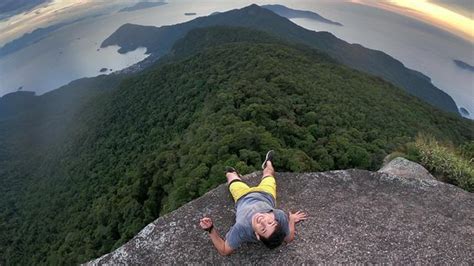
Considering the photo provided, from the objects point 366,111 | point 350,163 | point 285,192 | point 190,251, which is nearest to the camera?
point 190,251

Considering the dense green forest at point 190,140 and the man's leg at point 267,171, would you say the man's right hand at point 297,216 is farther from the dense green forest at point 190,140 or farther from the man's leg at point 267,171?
the dense green forest at point 190,140

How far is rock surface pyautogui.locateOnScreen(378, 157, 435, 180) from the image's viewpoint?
47.4 ft

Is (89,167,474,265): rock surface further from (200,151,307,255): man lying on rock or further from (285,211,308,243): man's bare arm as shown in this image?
(200,151,307,255): man lying on rock

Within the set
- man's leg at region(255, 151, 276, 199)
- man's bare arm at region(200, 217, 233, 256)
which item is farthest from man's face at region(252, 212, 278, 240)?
man's leg at region(255, 151, 276, 199)

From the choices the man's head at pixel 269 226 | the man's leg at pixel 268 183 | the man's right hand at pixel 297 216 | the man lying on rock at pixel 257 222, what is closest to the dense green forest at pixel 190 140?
the man's leg at pixel 268 183

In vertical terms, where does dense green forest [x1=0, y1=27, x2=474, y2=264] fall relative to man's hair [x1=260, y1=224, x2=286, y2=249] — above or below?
below

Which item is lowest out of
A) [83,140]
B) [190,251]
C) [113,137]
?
[83,140]

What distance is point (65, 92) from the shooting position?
654 ft

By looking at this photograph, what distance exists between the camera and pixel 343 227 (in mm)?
10625

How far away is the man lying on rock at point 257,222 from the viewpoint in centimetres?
865

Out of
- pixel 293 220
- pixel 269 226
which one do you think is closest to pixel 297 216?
pixel 293 220

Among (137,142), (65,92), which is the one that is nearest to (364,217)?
(137,142)

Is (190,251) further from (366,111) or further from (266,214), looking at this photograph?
(366,111)

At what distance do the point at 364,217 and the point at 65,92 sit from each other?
208856 mm
